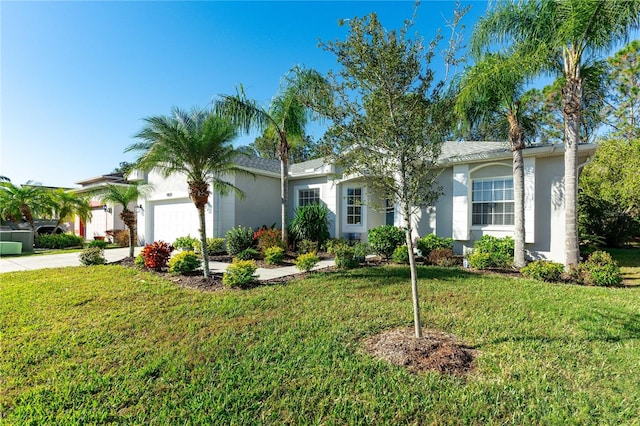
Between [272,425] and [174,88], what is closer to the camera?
[272,425]

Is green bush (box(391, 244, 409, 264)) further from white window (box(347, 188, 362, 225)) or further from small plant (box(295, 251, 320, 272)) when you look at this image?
white window (box(347, 188, 362, 225))

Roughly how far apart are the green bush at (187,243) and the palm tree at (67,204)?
11.2 meters

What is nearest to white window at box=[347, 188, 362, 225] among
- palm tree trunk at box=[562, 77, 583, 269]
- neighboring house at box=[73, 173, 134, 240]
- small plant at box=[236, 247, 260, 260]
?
small plant at box=[236, 247, 260, 260]

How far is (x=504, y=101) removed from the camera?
982 centimetres

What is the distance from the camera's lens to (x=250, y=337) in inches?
194

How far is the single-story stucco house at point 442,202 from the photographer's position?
10750mm

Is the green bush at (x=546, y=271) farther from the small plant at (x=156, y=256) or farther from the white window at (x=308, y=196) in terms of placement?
the small plant at (x=156, y=256)

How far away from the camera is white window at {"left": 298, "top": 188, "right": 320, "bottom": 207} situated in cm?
1588

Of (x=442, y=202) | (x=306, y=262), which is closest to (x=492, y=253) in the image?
(x=442, y=202)

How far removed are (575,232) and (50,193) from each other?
29480mm

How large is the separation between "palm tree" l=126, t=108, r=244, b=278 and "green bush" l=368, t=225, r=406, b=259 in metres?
6.34

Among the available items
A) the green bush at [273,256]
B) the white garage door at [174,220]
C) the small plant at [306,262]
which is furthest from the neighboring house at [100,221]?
the small plant at [306,262]

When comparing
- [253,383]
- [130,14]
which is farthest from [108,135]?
[253,383]

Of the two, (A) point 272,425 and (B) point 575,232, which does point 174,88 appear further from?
(B) point 575,232
